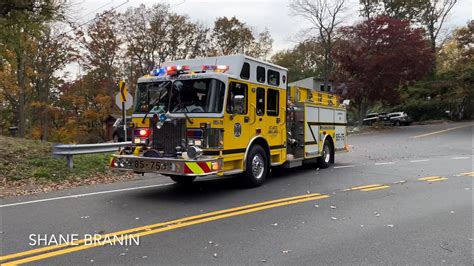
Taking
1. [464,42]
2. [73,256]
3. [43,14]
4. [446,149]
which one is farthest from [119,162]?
[464,42]

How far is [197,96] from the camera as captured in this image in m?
8.48

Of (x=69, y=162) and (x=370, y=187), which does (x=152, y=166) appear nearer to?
(x=69, y=162)

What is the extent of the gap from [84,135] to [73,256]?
126 feet

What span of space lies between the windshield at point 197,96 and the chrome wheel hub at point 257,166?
5.55 ft

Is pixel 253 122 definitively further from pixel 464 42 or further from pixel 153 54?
pixel 464 42

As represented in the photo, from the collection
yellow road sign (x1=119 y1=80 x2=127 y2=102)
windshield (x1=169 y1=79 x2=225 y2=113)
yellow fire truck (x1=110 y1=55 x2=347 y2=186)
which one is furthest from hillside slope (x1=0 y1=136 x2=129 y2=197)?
windshield (x1=169 y1=79 x2=225 y2=113)

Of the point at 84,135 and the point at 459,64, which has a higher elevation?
the point at 459,64

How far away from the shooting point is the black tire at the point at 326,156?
12883 mm

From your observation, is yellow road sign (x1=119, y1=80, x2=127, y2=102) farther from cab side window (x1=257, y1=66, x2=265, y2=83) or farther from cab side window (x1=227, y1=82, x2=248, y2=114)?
cab side window (x1=227, y1=82, x2=248, y2=114)

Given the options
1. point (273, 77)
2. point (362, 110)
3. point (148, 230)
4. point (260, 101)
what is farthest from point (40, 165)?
point (362, 110)

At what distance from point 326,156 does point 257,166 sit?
4441mm

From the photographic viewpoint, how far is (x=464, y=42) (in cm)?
3747

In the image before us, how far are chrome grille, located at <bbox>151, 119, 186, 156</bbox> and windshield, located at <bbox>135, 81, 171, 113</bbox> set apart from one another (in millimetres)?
497

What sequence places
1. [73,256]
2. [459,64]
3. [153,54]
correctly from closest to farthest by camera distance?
[73,256] < [153,54] < [459,64]
